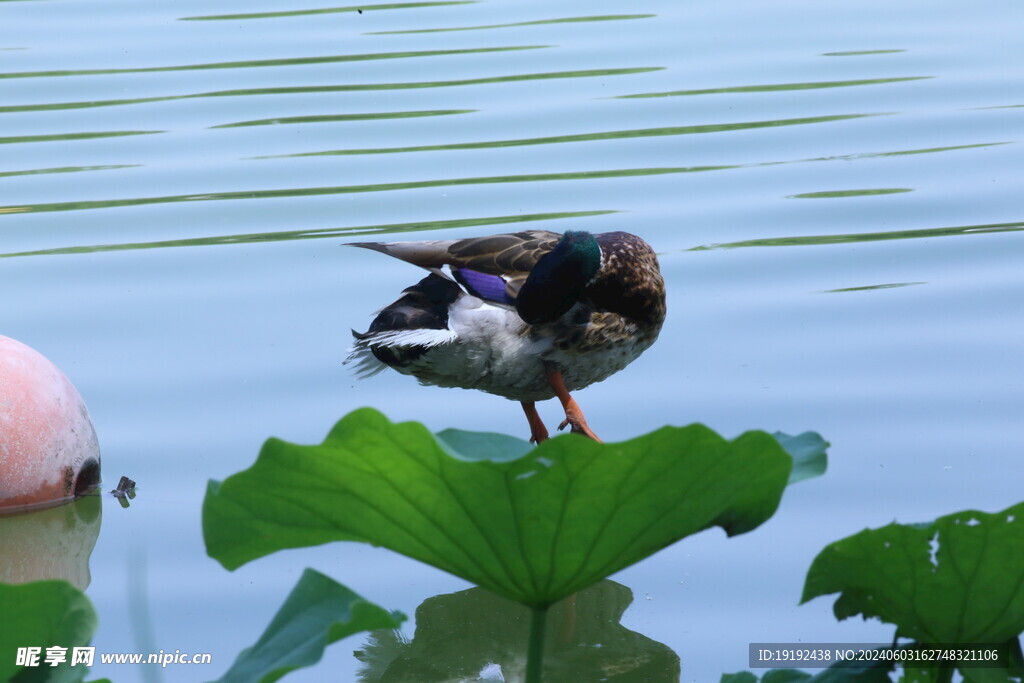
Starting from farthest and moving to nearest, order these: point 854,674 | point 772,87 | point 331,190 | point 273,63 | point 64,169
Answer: point 273,63 → point 772,87 → point 64,169 → point 331,190 → point 854,674

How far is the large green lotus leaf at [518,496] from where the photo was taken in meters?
1.73

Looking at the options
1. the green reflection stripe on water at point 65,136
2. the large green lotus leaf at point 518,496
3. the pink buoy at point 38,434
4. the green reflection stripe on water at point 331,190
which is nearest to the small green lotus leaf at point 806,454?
the large green lotus leaf at point 518,496

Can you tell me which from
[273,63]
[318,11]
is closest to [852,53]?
[273,63]

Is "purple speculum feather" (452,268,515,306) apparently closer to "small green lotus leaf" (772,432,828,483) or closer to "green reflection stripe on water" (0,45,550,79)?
"small green lotus leaf" (772,432,828,483)

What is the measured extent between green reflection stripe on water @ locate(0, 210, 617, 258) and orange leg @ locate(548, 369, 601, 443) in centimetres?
273

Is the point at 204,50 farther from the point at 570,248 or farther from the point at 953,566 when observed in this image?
the point at 953,566

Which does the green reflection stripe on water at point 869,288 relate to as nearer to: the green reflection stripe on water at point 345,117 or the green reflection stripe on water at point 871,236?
the green reflection stripe on water at point 871,236

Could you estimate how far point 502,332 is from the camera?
14.8 ft

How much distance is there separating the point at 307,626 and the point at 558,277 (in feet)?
8.90

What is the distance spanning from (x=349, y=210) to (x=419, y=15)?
6055 millimetres

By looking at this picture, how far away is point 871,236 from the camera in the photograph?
267 inches

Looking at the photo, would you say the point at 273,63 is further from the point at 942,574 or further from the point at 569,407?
the point at 942,574

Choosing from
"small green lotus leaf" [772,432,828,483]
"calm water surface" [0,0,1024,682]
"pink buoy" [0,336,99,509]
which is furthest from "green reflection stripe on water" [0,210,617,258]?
"small green lotus leaf" [772,432,828,483]

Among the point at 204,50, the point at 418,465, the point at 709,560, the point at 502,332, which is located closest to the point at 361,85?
the point at 204,50
